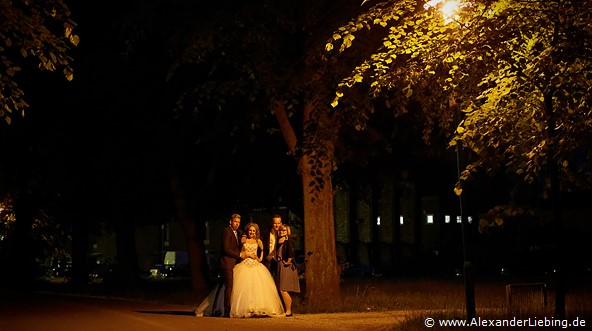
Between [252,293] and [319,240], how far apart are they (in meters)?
3.88

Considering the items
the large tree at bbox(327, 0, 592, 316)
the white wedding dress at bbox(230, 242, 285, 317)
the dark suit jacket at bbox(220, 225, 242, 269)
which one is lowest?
the white wedding dress at bbox(230, 242, 285, 317)

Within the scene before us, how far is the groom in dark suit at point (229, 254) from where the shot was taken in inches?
694

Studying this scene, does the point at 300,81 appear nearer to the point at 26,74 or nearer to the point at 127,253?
the point at 26,74

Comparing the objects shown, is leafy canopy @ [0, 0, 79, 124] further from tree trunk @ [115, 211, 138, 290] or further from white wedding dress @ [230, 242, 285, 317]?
tree trunk @ [115, 211, 138, 290]

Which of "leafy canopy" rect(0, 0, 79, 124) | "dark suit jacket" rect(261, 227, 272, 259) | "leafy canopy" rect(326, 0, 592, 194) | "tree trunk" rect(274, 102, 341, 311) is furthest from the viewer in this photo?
"tree trunk" rect(274, 102, 341, 311)

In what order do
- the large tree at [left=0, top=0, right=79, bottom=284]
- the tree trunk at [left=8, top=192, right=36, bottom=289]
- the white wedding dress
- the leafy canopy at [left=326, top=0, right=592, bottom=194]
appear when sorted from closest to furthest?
the leafy canopy at [left=326, top=0, right=592, bottom=194]
the large tree at [left=0, top=0, right=79, bottom=284]
the white wedding dress
the tree trunk at [left=8, top=192, right=36, bottom=289]

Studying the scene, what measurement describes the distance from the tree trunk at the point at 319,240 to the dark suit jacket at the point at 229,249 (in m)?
3.64

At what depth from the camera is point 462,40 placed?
12219 millimetres

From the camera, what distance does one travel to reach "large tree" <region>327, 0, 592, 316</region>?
11461mm

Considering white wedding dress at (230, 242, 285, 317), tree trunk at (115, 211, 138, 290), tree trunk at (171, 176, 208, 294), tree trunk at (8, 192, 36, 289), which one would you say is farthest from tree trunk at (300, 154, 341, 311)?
tree trunk at (8, 192, 36, 289)

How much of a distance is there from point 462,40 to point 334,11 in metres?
7.52

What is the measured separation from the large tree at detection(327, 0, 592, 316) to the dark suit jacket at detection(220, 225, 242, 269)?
529 cm

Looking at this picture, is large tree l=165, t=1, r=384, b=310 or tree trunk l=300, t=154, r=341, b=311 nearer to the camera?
large tree l=165, t=1, r=384, b=310

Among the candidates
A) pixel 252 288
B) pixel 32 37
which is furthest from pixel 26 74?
pixel 32 37
